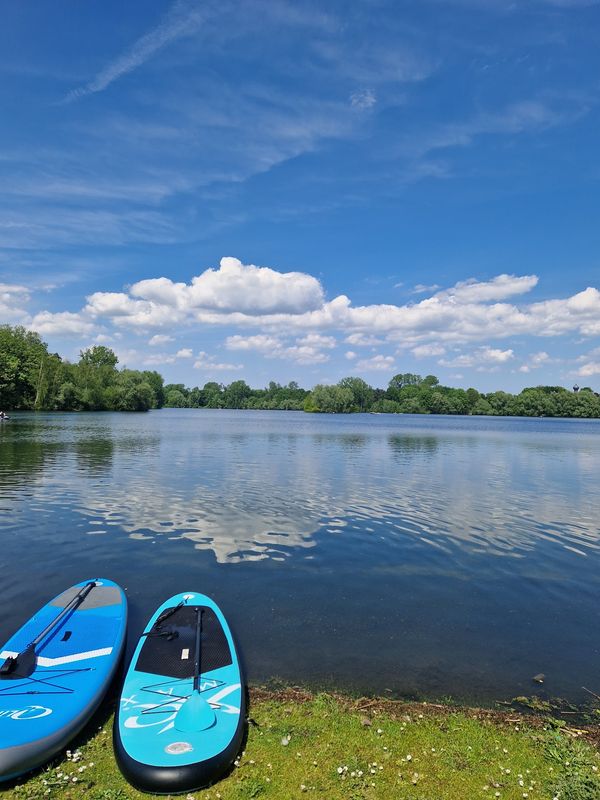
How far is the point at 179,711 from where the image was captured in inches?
263

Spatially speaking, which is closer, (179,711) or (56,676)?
(179,711)

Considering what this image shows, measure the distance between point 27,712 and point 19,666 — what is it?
1.18 metres

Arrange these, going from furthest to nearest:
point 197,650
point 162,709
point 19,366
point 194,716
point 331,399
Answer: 1. point 331,399
2. point 19,366
3. point 197,650
4. point 162,709
5. point 194,716

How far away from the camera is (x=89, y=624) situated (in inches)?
363

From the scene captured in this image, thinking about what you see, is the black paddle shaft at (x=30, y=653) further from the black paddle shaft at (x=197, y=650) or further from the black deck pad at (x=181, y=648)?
Answer: the black paddle shaft at (x=197, y=650)

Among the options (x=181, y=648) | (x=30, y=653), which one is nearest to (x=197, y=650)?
(x=181, y=648)

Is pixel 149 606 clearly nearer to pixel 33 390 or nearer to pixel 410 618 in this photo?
pixel 410 618

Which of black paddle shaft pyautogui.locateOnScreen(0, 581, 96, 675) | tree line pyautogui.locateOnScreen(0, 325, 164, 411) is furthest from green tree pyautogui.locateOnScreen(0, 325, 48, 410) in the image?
black paddle shaft pyautogui.locateOnScreen(0, 581, 96, 675)

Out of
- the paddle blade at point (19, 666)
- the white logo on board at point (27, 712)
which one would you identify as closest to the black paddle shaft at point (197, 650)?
the white logo on board at point (27, 712)

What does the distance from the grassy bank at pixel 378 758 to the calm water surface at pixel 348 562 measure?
97 centimetres

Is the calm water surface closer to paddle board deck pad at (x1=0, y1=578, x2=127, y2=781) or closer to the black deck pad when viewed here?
the black deck pad

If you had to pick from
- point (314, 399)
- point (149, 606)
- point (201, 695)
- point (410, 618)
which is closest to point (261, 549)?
point (149, 606)

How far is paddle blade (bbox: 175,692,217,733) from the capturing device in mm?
6430

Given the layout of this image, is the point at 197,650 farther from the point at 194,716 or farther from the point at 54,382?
the point at 54,382
